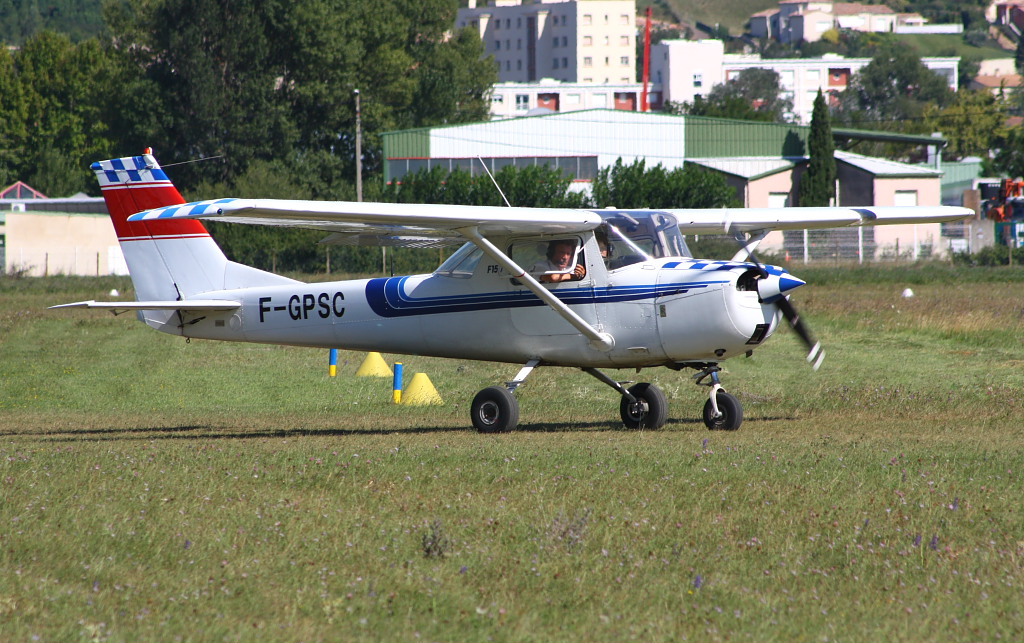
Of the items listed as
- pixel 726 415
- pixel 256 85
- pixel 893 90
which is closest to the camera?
pixel 726 415

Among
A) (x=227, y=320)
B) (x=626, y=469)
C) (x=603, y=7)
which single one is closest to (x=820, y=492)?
(x=626, y=469)

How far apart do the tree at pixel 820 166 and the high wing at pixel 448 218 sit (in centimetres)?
5045

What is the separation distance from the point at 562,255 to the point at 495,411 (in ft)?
5.81

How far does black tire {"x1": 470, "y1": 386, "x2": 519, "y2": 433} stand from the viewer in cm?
1278

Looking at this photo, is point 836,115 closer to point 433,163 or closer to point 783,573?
point 433,163

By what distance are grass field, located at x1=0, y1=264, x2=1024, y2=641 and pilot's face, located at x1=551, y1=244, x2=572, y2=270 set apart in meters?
1.79

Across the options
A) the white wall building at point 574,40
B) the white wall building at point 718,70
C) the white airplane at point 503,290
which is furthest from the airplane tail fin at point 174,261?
the white wall building at point 574,40

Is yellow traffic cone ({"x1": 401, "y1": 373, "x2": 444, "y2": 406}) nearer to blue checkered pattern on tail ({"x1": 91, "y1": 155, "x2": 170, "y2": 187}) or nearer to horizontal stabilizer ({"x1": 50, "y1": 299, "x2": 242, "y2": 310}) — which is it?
horizontal stabilizer ({"x1": 50, "y1": 299, "x2": 242, "y2": 310})

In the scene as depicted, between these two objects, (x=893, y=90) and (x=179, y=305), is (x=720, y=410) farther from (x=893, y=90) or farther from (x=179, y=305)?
(x=893, y=90)

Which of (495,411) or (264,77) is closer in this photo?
(495,411)

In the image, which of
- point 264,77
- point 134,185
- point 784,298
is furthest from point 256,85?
point 784,298

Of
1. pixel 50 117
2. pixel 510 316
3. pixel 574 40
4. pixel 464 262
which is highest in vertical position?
pixel 574 40

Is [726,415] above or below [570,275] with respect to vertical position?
below

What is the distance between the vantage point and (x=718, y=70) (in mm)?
166000
